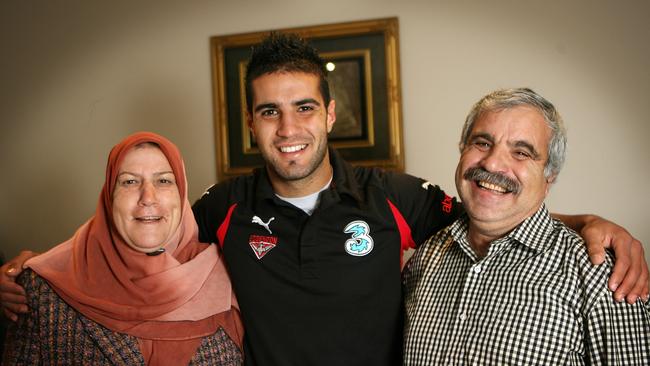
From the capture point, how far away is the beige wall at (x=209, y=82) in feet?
8.99

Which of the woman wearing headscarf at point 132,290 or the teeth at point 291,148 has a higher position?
the teeth at point 291,148

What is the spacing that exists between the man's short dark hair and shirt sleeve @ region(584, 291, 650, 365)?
3.89ft

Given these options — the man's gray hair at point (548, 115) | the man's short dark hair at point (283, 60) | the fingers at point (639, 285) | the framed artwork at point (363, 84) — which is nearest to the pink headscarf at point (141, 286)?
the man's short dark hair at point (283, 60)

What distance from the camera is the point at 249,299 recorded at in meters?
1.85

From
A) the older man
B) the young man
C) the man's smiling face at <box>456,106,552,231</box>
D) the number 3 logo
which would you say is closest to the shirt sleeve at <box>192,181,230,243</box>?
the young man

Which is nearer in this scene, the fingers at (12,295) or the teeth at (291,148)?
the fingers at (12,295)

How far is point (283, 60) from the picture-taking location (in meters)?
1.94

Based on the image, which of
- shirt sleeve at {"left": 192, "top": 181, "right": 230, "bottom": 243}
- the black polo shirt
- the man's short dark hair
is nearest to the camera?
the black polo shirt

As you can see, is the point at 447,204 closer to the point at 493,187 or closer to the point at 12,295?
the point at 493,187

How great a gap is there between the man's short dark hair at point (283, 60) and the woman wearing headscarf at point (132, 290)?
0.44 meters

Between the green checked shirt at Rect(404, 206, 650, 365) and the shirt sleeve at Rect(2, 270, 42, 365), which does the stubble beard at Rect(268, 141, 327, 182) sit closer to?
the green checked shirt at Rect(404, 206, 650, 365)

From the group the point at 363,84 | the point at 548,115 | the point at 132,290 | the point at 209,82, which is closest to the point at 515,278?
the point at 548,115

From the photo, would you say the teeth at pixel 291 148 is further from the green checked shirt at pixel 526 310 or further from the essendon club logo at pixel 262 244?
the green checked shirt at pixel 526 310

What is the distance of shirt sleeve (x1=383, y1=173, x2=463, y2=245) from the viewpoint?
6.40 feet
